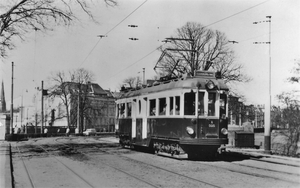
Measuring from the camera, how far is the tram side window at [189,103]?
14.0 m

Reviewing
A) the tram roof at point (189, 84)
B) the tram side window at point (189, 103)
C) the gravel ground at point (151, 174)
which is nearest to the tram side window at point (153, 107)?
the tram roof at point (189, 84)

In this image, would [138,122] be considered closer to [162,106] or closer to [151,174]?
[162,106]

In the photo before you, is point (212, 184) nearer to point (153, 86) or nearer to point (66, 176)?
point (66, 176)

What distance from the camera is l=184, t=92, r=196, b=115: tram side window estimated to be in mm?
13966

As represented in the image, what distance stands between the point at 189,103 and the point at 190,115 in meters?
0.50

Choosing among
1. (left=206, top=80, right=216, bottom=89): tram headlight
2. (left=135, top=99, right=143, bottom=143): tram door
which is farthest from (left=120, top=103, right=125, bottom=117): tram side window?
(left=206, top=80, right=216, bottom=89): tram headlight

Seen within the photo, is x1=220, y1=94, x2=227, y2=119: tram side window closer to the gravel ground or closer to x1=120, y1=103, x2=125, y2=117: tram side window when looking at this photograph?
the gravel ground

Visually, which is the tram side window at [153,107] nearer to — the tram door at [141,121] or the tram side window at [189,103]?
the tram door at [141,121]

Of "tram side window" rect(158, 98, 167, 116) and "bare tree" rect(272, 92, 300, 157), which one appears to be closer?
"tram side window" rect(158, 98, 167, 116)

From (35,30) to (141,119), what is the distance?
21.1 ft

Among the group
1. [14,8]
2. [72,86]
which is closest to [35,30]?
[14,8]

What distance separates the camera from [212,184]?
8.87 m

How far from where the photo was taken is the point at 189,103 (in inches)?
555

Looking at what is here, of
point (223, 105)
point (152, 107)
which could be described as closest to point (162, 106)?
point (152, 107)
